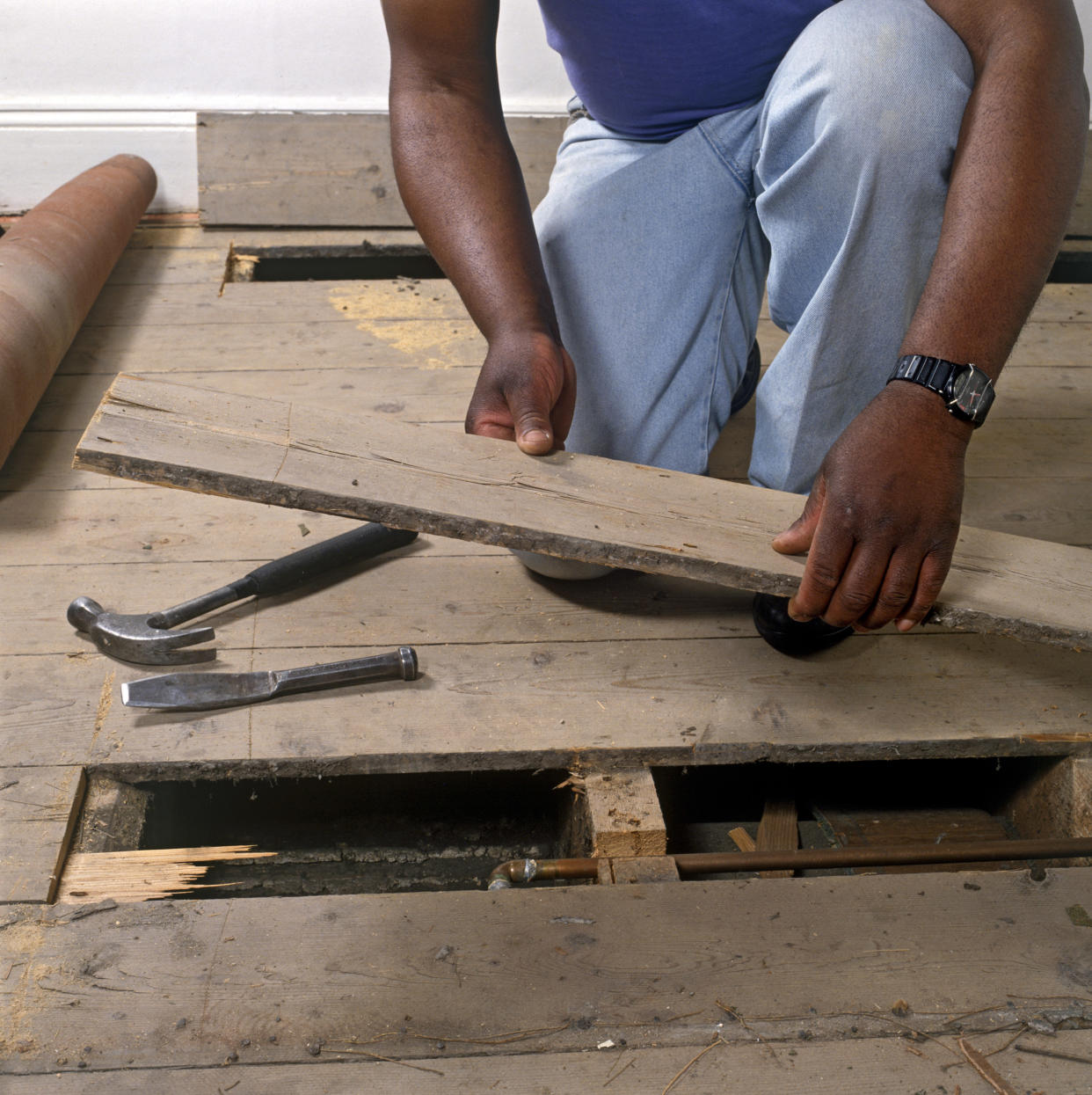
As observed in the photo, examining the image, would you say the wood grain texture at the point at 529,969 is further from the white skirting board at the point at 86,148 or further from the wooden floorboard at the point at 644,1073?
the white skirting board at the point at 86,148

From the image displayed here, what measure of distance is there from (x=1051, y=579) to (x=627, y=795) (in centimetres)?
57

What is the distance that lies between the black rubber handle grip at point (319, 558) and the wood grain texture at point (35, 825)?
338mm

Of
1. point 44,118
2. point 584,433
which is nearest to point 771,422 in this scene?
point 584,433

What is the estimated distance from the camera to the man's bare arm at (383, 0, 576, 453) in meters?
1.28

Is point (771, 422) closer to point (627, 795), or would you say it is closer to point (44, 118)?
point (627, 795)

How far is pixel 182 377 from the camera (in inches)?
76.5

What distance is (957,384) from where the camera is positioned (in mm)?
1038

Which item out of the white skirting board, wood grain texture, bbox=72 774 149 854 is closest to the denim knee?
wood grain texture, bbox=72 774 149 854

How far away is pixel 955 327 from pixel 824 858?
0.60m

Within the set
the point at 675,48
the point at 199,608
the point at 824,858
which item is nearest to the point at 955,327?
the point at 824,858

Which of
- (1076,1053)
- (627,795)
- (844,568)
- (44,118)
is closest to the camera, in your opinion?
(1076,1053)

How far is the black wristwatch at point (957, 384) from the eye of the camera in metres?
1.04

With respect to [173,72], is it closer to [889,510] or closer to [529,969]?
[889,510]

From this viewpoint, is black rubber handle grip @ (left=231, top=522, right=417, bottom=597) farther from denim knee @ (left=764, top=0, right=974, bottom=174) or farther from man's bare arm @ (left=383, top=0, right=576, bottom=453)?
denim knee @ (left=764, top=0, right=974, bottom=174)
